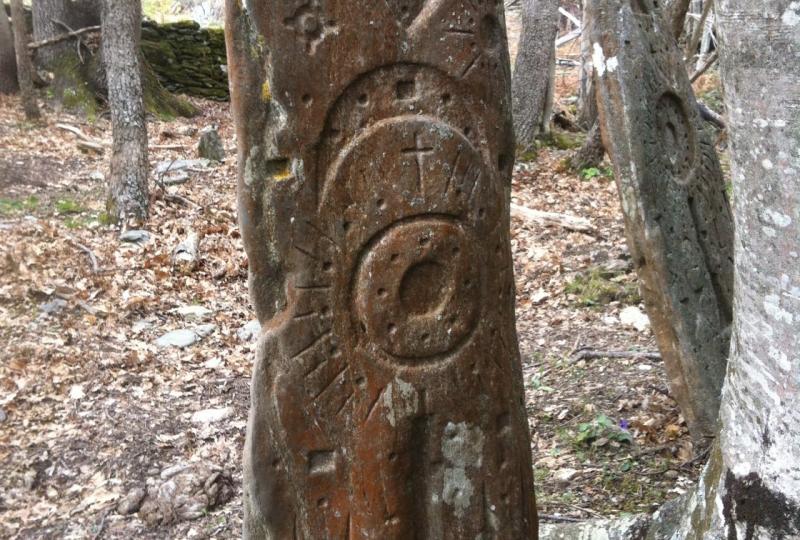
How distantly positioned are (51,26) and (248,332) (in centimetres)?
817

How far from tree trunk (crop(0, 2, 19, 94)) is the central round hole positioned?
36.8 feet

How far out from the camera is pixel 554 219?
323 inches

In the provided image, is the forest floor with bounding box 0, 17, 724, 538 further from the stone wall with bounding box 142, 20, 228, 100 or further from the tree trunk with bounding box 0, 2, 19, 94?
the stone wall with bounding box 142, 20, 228, 100

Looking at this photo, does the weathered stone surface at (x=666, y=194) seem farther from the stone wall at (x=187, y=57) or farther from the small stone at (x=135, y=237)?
the stone wall at (x=187, y=57)

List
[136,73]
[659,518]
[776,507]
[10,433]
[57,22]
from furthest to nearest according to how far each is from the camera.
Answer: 1. [57,22]
2. [136,73]
3. [10,433]
4. [659,518]
5. [776,507]

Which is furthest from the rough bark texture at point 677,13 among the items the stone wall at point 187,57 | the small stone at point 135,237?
the stone wall at point 187,57

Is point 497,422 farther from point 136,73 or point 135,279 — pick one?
point 136,73

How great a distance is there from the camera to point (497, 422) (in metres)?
2.85

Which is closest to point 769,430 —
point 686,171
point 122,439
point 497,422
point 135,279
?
point 497,422

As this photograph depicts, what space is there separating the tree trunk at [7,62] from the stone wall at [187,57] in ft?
7.46

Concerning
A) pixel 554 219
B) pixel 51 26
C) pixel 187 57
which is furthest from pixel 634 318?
pixel 187 57

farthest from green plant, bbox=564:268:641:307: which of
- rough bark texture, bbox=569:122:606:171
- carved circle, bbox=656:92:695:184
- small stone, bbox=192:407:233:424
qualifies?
rough bark texture, bbox=569:122:606:171

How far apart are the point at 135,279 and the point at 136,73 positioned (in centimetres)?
253

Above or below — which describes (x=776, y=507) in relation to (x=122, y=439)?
above
